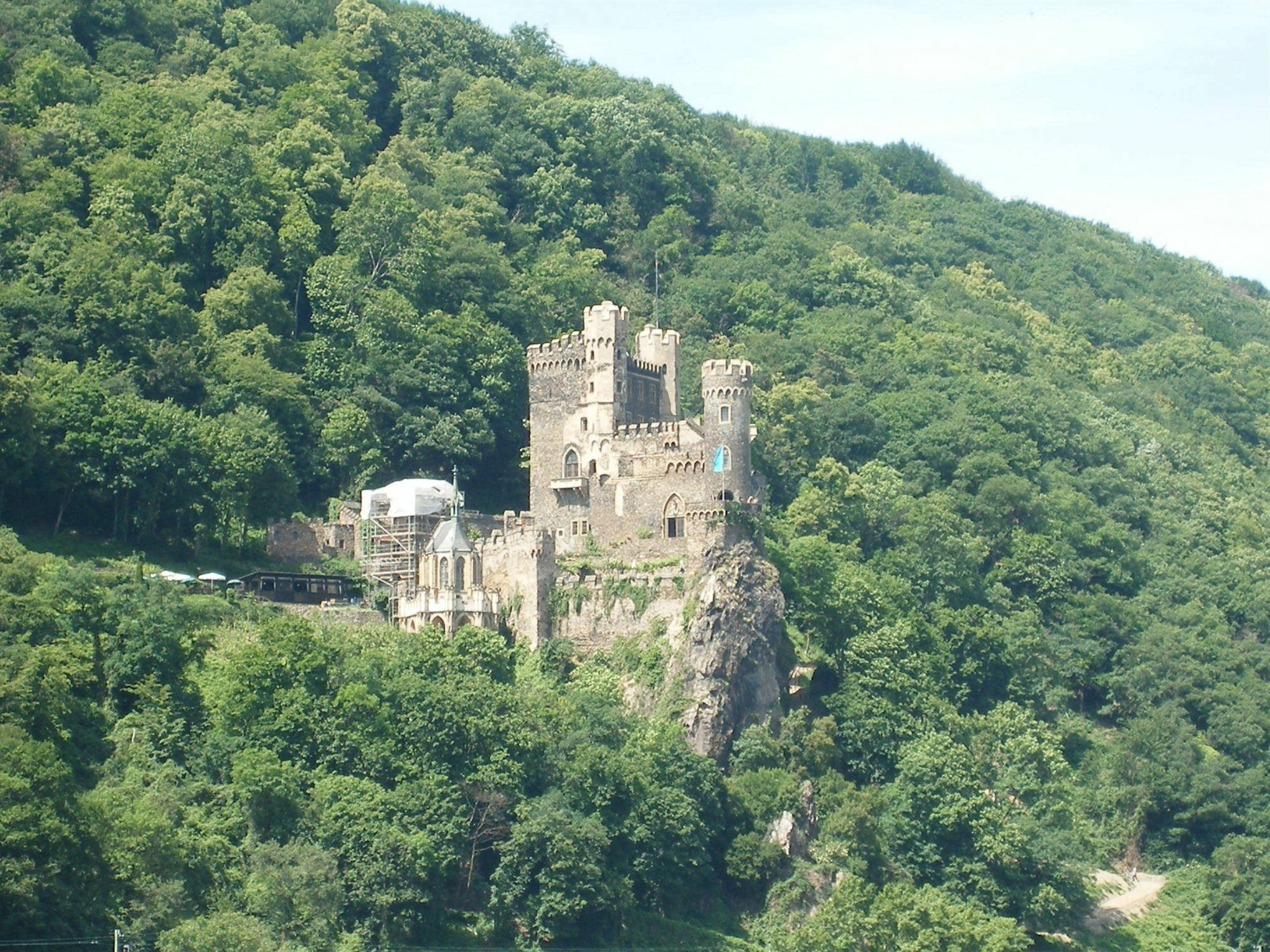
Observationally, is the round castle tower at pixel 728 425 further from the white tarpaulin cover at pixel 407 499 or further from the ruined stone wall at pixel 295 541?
the ruined stone wall at pixel 295 541

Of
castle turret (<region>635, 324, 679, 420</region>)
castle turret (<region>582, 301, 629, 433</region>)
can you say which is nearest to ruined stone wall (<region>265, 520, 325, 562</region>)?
castle turret (<region>582, 301, 629, 433</region>)

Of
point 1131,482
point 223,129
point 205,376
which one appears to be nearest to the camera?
point 205,376

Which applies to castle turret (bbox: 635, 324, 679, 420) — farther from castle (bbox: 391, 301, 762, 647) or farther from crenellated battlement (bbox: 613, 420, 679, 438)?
crenellated battlement (bbox: 613, 420, 679, 438)

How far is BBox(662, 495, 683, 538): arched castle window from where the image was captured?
8988 cm

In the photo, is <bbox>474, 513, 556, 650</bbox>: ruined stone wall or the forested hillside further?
<bbox>474, 513, 556, 650</bbox>: ruined stone wall

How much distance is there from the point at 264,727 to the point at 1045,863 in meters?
28.9

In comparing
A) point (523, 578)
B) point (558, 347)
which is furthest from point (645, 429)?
point (523, 578)

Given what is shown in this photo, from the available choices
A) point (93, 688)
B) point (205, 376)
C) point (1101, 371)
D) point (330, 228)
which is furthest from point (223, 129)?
point (1101, 371)

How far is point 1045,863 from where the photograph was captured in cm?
8756

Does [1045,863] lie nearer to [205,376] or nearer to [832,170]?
[205,376]

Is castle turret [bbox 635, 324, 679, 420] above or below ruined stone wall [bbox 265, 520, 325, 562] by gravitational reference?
above

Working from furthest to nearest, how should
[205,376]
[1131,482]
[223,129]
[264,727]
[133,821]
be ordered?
1. [1131,482]
2. [223,129]
3. [205,376]
4. [264,727]
5. [133,821]

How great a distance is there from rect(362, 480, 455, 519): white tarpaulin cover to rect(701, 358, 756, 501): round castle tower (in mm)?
10519

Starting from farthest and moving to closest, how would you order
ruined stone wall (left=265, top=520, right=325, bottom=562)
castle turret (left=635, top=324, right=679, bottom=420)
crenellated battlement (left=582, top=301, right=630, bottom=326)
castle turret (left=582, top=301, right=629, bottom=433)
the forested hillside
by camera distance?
castle turret (left=635, top=324, right=679, bottom=420) → ruined stone wall (left=265, top=520, right=325, bottom=562) → crenellated battlement (left=582, top=301, right=630, bottom=326) → castle turret (left=582, top=301, right=629, bottom=433) → the forested hillside
